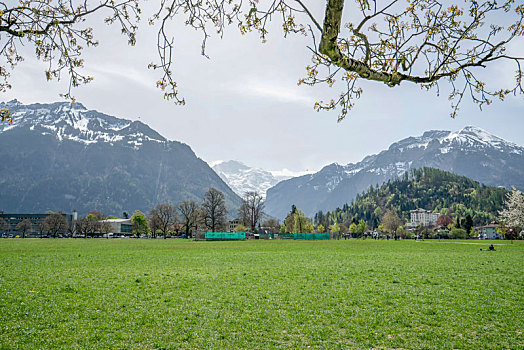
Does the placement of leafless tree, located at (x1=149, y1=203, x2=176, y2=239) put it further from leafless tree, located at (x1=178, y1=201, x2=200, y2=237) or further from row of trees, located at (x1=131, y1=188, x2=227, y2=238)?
leafless tree, located at (x1=178, y1=201, x2=200, y2=237)

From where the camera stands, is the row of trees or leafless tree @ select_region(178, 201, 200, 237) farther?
leafless tree @ select_region(178, 201, 200, 237)

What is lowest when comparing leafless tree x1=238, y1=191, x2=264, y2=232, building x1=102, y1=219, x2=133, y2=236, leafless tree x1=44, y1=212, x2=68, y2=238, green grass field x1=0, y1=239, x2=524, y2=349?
building x1=102, y1=219, x2=133, y2=236

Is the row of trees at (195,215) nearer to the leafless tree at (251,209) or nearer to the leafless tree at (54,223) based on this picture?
the leafless tree at (251,209)

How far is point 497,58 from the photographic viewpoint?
6.16 metres

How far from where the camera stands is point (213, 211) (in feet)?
315

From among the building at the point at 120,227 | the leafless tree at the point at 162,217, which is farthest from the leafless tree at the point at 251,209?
the building at the point at 120,227

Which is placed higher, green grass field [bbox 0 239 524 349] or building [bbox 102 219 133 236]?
green grass field [bbox 0 239 524 349]

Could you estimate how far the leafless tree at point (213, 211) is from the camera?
315ft

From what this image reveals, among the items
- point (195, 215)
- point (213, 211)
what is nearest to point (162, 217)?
point (195, 215)

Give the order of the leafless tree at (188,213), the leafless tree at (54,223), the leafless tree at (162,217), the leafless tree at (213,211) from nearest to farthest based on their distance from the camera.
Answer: the leafless tree at (213,211) < the leafless tree at (188,213) < the leafless tree at (162,217) < the leafless tree at (54,223)

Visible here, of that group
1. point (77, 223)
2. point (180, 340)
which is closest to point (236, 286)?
point (180, 340)

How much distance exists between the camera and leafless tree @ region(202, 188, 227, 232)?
95.9m

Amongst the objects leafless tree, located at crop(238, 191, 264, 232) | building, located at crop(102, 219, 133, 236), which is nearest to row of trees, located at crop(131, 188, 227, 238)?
leafless tree, located at crop(238, 191, 264, 232)

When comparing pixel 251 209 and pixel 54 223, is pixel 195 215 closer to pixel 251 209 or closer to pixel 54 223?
pixel 251 209
